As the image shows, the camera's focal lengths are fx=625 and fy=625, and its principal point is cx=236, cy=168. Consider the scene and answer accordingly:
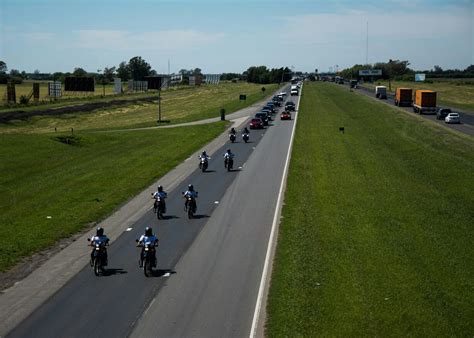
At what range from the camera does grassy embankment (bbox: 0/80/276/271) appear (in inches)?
1019

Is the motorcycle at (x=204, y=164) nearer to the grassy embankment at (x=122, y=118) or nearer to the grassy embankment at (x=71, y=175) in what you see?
the grassy embankment at (x=71, y=175)

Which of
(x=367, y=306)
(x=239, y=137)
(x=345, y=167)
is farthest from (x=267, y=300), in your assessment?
(x=239, y=137)

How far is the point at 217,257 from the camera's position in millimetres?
21500

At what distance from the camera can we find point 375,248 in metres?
22.1

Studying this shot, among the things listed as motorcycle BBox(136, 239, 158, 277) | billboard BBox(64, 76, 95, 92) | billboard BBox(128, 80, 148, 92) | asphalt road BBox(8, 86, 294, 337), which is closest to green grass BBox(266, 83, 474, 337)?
asphalt road BBox(8, 86, 294, 337)

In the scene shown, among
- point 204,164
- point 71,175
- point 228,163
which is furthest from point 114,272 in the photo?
point 71,175

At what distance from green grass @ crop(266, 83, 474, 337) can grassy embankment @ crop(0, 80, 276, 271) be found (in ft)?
30.0

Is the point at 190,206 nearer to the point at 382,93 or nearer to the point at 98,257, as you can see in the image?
the point at 98,257

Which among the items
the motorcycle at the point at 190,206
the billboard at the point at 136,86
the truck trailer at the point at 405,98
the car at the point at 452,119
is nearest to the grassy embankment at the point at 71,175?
the motorcycle at the point at 190,206

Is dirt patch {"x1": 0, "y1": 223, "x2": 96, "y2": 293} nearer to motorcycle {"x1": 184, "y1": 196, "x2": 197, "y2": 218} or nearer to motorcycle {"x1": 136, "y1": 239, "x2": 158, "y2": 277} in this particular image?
motorcycle {"x1": 136, "y1": 239, "x2": 158, "y2": 277}

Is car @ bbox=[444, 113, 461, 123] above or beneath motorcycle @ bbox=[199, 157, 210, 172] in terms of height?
above

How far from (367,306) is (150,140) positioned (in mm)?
48437

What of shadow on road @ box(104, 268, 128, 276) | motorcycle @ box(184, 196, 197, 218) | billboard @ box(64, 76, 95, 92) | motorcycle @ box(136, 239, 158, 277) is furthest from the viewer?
billboard @ box(64, 76, 95, 92)

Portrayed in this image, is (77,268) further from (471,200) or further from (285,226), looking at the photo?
(471,200)
